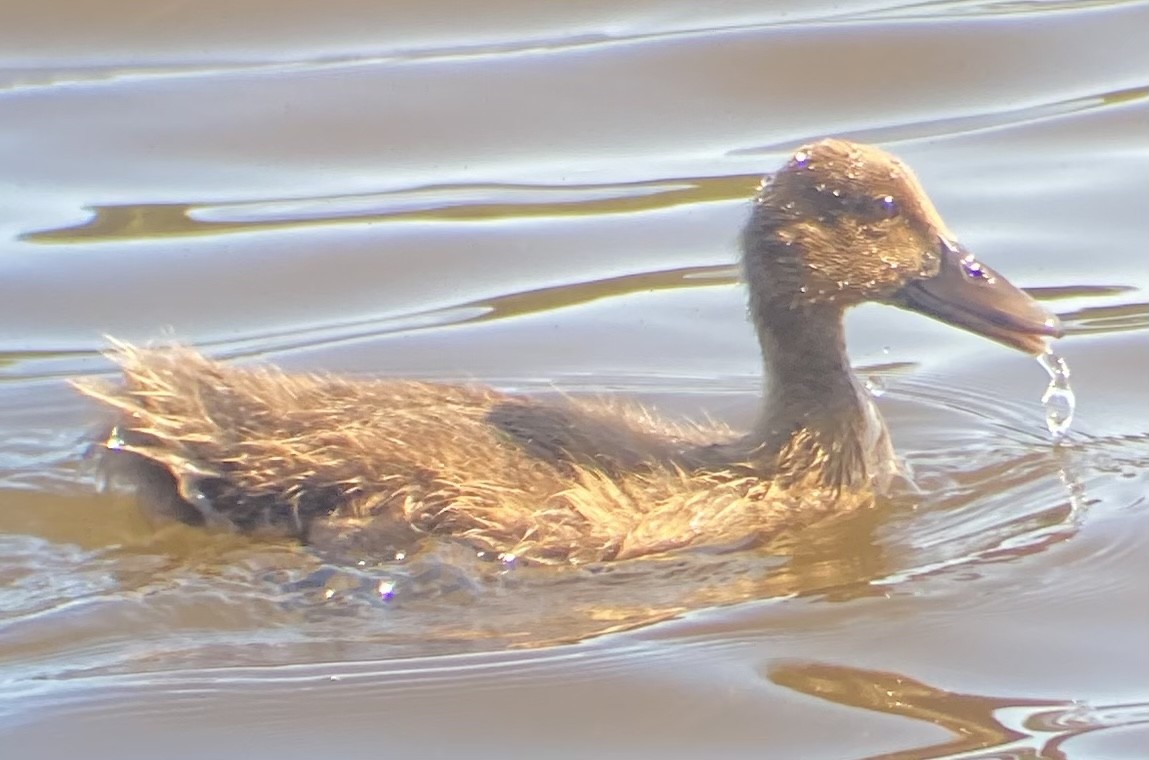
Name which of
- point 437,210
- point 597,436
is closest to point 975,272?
point 597,436

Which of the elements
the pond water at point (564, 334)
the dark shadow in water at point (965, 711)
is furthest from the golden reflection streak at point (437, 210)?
the dark shadow in water at point (965, 711)

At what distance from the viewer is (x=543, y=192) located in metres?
10.2

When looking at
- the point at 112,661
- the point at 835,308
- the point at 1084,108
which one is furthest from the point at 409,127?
the point at 112,661

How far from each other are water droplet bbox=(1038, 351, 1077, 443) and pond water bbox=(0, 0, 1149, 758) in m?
0.06

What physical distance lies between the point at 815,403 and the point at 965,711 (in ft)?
5.62

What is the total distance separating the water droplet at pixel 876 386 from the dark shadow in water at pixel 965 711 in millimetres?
2308

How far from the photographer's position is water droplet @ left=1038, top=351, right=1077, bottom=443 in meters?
7.77

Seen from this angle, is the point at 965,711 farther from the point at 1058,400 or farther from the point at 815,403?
the point at 1058,400

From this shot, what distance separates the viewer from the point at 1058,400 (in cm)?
806

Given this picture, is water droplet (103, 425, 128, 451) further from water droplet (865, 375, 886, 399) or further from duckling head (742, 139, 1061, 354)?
water droplet (865, 375, 886, 399)

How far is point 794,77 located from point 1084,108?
140cm

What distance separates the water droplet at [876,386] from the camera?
8.23 metres

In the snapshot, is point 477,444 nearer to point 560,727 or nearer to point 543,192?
point 560,727

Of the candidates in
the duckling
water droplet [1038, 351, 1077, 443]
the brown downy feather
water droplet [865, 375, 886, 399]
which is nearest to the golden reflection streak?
water droplet [865, 375, 886, 399]
